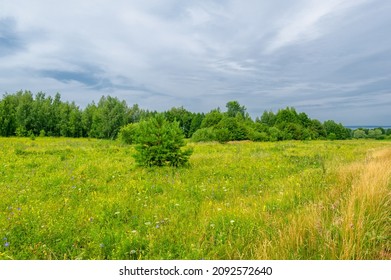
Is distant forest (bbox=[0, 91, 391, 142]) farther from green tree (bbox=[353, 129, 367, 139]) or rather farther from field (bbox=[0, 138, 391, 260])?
field (bbox=[0, 138, 391, 260])

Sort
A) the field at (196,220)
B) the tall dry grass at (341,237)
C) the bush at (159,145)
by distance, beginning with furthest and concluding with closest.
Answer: the bush at (159,145)
the field at (196,220)
the tall dry grass at (341,237)

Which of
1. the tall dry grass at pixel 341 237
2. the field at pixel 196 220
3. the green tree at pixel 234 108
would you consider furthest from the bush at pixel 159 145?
the green tree at pixel 234 108

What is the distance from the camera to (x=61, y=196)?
7023 millimetres

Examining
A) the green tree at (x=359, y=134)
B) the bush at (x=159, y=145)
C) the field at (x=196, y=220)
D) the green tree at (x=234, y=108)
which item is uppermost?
the green tree at (x=234, y=108)

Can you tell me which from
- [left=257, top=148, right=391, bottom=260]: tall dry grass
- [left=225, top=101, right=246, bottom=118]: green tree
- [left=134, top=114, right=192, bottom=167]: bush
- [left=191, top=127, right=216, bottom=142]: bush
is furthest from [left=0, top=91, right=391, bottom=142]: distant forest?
[left=257, top=148, right=391, bottom=260]: tall dry grass

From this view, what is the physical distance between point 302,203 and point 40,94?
116 m

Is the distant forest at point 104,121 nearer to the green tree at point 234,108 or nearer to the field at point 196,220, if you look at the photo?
the green tree at point 234,108

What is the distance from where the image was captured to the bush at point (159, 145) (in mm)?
11406

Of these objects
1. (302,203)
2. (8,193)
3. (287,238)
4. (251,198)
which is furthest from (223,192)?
(8,193)

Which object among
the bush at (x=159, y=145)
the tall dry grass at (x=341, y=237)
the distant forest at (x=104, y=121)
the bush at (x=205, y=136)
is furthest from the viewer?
the distant forest at (x=104, y=121)

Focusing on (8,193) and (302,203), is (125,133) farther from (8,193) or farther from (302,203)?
(302,203)

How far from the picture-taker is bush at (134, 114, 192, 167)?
11.4 m

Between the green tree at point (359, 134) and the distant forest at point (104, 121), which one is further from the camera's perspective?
the green tree at point (359, 134)
